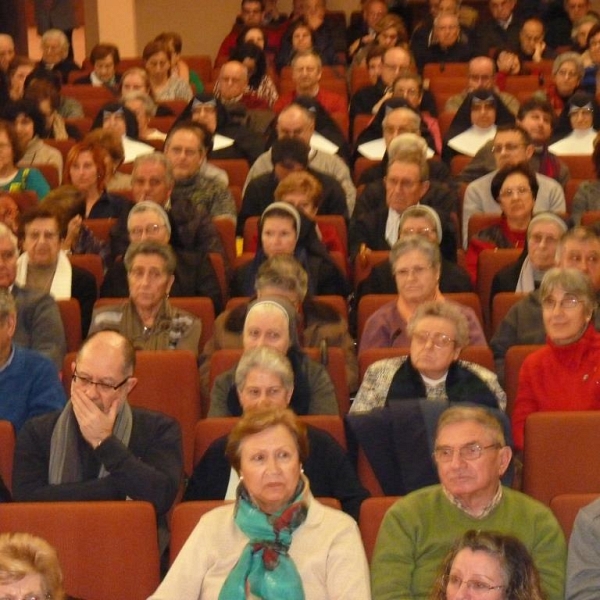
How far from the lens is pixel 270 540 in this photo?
311cm

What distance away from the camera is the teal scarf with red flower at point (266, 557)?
3055 mm

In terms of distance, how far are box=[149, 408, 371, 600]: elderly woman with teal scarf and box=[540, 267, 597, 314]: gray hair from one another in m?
1.25

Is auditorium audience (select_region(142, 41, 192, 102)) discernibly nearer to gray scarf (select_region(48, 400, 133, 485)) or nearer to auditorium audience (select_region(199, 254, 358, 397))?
auditorium audience (select_region(199, 254, 358, 397))

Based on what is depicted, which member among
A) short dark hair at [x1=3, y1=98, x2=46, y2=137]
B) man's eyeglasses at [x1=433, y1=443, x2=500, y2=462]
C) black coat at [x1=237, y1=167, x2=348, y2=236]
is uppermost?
short dark hair at [x1=3, y1=98, x2=46, y2=137]

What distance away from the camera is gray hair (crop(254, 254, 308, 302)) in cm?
451

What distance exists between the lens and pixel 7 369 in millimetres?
4121

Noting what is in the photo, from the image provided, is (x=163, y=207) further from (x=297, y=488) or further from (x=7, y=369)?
(x=297, y=488)

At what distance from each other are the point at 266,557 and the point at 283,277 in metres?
1.56

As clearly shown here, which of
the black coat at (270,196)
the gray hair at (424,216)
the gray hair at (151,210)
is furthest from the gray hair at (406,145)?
the gray hair at (151,210)

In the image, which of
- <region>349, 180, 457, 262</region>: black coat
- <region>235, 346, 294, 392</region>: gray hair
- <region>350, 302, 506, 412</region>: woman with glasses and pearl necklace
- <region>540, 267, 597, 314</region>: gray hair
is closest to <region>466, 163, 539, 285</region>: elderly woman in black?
<region>349, 180, 457, 262</region>: black coat

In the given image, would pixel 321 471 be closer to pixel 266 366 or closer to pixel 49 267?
pixel 266 366

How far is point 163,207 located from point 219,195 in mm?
580

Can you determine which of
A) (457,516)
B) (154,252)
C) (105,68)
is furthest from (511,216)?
(105,68)

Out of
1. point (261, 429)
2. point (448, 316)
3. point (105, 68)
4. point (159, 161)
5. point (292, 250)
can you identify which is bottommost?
point (261, 429)
